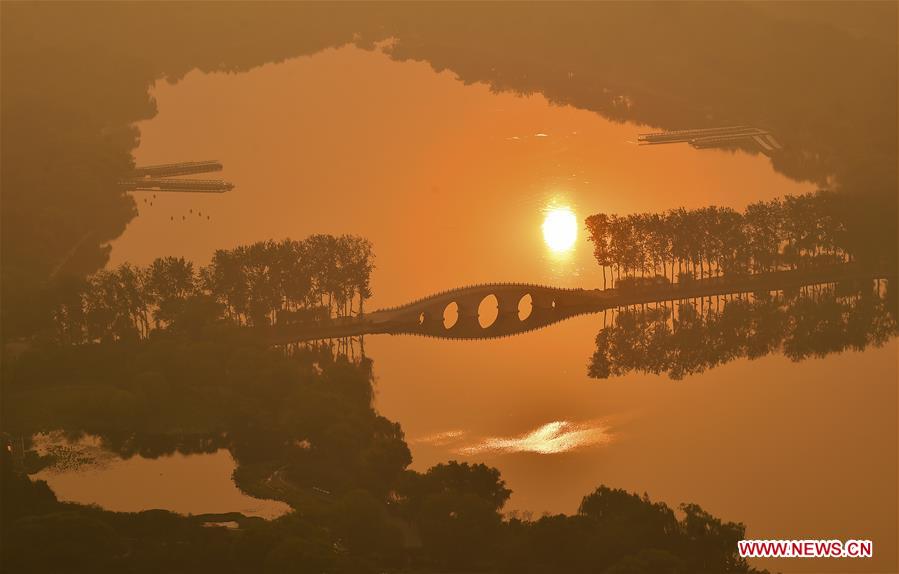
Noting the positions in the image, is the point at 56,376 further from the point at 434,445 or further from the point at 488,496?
the point at 488,496

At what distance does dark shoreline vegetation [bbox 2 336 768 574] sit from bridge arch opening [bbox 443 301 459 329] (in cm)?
854

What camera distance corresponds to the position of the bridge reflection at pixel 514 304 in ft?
307

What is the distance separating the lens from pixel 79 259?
337 ft

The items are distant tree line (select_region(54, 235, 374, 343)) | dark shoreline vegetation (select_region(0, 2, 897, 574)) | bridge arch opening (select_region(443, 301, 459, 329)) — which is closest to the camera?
dark shoreline vegetation (select_region(0, 2, 897, 574))

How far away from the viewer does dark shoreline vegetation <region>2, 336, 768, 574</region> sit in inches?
2650

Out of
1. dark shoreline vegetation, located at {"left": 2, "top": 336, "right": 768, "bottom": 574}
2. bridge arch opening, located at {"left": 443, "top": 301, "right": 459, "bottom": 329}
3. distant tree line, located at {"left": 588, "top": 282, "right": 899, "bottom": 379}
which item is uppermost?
bridge arch opening, located at {"left": 443, "top": 301, "right": 459, "bottom": 329}

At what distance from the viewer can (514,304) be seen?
317 ft

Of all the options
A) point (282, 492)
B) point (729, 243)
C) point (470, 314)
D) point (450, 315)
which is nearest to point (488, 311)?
point (470, 314)

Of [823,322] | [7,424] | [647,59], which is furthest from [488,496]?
[647,59]

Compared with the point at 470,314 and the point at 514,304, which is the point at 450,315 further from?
the point at 514,304

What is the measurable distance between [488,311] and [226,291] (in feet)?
43.0

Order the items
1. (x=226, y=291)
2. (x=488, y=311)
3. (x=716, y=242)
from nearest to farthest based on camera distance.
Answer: (x=226, y=291) → (x=488, y=311) → (x=716, y=242)

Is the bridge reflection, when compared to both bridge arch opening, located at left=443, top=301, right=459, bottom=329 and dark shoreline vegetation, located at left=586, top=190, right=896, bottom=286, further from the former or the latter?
dark shoreline vegetation, located at left=586, top=190, right=896, bottom=286

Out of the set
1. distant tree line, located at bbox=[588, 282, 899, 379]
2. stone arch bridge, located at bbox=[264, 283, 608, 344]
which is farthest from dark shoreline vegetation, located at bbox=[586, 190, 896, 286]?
stone arch bridge, located at bbox=[264, 283, 608, 344]
